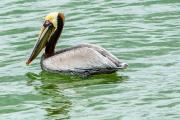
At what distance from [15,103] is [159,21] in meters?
4.70

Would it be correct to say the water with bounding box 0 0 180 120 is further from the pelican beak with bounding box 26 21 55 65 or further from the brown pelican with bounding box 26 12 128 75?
the pelican beak with bounding box 26 21 55 65

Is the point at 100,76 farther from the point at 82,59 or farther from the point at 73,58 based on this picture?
the point at 73,58

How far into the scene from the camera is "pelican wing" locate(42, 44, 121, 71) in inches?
452

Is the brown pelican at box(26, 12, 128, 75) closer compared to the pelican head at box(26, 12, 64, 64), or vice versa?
the brown pelican at box(26, 12, 128, 75)

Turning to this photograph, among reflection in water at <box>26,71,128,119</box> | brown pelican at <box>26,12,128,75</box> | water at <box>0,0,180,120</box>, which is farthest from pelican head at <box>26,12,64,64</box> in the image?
reflection in water at <box>26,71,128,119</box>

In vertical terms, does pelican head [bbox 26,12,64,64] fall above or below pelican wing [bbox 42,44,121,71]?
above

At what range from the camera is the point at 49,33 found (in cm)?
1271

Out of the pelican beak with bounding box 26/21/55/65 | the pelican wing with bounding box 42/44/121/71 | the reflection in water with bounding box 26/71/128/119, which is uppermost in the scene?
the pelican beak with bounding box 26/21/55/65

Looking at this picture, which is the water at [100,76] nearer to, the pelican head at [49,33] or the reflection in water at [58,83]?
the reflection in water at [58,83]

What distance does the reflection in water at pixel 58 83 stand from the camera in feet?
34.0

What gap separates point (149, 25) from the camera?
1414cm

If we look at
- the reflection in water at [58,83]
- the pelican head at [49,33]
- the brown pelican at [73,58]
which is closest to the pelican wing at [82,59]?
the brown pelican at [73,58]

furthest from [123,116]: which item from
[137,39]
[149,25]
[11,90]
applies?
[149,25]

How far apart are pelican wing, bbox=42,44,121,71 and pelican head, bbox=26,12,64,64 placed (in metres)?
0.56
